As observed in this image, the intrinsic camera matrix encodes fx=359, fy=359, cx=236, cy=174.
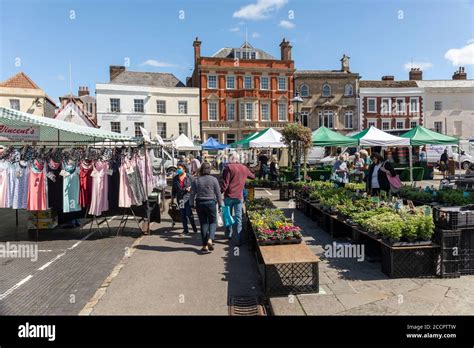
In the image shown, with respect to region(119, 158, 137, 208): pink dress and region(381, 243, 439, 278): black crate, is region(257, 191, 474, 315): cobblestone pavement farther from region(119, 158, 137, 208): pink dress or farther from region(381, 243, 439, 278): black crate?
region(119, 158, 137, 208): pink dress

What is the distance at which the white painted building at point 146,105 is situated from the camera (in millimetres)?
38000

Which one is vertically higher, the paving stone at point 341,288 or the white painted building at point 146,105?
the white painted building at point 146,105

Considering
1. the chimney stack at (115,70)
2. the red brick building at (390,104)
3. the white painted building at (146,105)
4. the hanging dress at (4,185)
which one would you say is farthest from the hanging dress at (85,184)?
the red brick building at (390,104)

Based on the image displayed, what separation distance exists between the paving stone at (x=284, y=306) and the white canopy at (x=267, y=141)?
38.6 feet

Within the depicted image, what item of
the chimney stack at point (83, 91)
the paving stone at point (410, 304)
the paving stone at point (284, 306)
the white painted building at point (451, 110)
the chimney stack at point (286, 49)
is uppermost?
the chimney stack at point (286, 49)

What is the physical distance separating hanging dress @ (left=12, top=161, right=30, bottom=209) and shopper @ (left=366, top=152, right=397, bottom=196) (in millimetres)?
8555

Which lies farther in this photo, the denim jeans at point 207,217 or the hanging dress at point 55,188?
the hanging dress at point 55,188

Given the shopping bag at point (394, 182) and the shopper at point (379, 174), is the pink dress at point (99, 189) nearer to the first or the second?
the shopper at point (379, 174)

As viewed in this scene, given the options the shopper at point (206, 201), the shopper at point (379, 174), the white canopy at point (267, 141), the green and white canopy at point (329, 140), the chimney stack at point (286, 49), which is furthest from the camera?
the chimney stack at point (286, 49)

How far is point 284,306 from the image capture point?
460 cm

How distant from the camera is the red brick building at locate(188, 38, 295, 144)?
41.2m

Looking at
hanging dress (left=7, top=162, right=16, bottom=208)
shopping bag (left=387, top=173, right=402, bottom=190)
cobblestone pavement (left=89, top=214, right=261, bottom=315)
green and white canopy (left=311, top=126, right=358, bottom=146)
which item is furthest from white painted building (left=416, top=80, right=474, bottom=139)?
hanging dress (left=7, top=162, right=16, bottom=208)

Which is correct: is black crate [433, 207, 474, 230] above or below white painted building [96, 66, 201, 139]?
below
